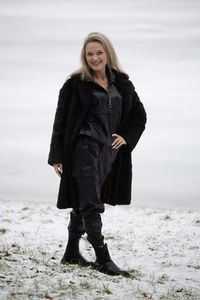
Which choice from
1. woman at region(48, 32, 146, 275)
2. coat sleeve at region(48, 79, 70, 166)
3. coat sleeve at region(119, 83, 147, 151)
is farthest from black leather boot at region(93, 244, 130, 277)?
coat sleeve at region(119, 83, 147, 151)

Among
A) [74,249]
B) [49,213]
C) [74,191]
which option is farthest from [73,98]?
[49,213]

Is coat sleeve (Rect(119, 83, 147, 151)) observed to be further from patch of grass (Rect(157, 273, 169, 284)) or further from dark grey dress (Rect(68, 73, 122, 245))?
patch of grass (Rect(157, 273, 169, 284))

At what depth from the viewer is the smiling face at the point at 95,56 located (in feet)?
15.4

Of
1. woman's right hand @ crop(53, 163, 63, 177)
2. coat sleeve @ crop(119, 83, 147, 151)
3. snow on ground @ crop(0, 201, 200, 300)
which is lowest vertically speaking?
snow on ground @ crop(0, 201, 200, 300)

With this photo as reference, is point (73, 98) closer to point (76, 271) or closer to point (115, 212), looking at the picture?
point (76, 271)

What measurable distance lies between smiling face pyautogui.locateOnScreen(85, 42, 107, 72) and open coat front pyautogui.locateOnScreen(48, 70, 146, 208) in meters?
0.23

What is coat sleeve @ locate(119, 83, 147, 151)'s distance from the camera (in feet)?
16.2

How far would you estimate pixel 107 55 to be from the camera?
4816 millimetres

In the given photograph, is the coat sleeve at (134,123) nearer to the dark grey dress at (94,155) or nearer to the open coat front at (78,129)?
the open coat front at (78,129)

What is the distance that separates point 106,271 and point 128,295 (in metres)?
0.76

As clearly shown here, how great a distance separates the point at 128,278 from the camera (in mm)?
4496

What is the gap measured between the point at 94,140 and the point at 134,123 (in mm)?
758

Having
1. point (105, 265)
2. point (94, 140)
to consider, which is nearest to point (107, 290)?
point (105, 265)

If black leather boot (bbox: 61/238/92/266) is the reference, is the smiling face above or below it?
above
